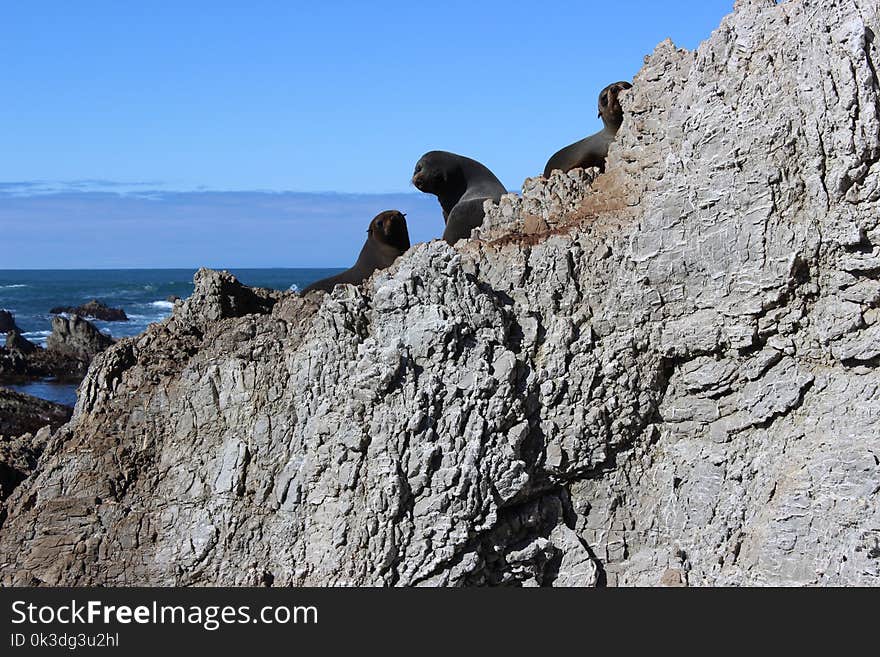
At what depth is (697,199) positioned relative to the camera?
Answer: 21.3 feet

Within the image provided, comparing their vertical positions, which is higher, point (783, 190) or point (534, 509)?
point (783, 190)

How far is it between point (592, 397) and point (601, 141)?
3011 mm

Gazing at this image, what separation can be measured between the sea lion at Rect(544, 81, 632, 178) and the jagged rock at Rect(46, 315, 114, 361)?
77.8 feet

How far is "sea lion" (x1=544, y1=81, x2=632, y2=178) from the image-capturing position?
28.0ft

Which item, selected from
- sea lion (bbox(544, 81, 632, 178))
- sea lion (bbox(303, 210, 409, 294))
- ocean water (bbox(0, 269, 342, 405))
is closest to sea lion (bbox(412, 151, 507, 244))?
sea lion (bbox(544, 81, 632, 178))

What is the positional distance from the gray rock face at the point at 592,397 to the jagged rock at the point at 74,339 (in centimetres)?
2408

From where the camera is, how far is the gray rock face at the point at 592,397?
6199 mm

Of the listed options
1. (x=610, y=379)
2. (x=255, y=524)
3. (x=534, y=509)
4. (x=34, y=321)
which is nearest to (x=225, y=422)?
(x=255, y=524)

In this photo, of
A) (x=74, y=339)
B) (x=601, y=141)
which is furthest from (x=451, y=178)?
(x=74, y=339)

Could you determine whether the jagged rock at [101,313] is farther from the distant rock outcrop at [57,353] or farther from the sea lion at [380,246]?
the sea lion at [380,246]

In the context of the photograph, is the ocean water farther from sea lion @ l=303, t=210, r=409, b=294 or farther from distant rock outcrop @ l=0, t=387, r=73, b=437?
sea lion @ l=303, t=210, r=409, b=294

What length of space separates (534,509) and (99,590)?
2849 mm

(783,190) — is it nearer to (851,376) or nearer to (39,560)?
(851,376)

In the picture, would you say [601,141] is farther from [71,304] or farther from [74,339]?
[71,304]
